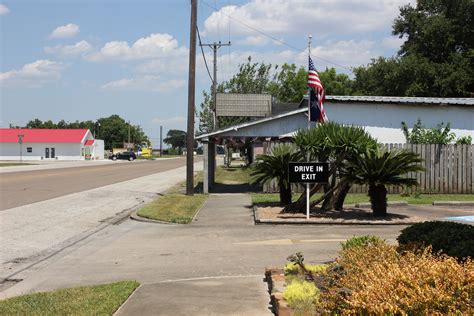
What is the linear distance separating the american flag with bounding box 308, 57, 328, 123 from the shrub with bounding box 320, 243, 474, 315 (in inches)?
448

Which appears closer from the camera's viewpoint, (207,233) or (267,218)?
(207,233)

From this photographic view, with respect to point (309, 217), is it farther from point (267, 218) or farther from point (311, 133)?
point (311, 133)

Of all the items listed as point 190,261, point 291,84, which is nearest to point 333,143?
point 190,261

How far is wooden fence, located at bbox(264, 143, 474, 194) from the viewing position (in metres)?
22.7

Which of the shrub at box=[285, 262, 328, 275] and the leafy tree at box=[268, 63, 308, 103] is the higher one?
the leafy tree at box=[268, 63, 308, 103]

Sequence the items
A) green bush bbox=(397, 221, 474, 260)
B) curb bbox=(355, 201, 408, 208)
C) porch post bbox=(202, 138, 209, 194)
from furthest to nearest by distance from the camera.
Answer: porch post bbox=(202, 138, 209, 194) → curb bbox=(355, 201, 408, 208) → green bush bbox=(397, 221, 474, 260)

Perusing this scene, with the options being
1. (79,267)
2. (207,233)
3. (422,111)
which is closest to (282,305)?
(79,267)

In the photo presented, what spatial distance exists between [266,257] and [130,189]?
1909 cm

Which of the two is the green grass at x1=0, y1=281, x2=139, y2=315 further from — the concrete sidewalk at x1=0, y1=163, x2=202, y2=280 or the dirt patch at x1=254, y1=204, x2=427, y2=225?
the dirt patch at x1=254, y1=204, x2=427, y2=225

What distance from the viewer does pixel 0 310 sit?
645 cm

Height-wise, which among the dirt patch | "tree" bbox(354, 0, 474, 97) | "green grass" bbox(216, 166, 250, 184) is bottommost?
the dirt patch

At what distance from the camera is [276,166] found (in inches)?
677

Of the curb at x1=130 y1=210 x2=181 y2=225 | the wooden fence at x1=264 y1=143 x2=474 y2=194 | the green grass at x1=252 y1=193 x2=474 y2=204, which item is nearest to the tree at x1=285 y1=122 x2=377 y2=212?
the curb at x1=130 y1=210 x2=181 y2=225

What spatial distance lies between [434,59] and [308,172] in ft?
110
